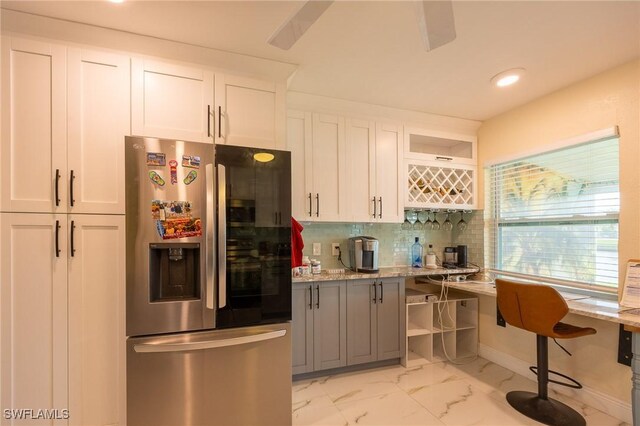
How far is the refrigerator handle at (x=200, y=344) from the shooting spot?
163 centimetres

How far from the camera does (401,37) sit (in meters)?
1.88

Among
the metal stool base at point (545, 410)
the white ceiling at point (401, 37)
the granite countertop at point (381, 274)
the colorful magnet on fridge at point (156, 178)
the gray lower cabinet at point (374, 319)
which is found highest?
the white ceiling at point (401, 37)

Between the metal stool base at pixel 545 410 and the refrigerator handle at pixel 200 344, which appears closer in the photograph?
the refrigerator handle at pixel 200 344

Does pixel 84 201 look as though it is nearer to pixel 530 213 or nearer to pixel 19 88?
pixel 19 88

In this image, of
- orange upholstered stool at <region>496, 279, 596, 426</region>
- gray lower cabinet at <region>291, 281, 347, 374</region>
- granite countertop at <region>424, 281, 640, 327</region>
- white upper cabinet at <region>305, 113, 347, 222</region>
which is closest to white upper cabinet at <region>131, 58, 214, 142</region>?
white upper cabinet at <region>305, 113, 347, 222</region>

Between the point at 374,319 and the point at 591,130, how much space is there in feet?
7.49

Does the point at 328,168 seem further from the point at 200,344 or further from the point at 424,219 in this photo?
the point at 200,344

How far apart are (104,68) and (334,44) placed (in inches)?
53.9

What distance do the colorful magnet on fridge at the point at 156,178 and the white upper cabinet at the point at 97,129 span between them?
270 mm

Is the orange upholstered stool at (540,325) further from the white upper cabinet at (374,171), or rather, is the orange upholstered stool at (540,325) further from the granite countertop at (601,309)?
the white upper cabinet at (374,171)

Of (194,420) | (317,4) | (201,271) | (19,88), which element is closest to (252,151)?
(201,271)

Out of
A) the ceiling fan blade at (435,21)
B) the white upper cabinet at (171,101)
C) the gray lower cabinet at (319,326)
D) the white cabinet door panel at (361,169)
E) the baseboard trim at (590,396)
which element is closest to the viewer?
the ceiling fan blade at (435,21)

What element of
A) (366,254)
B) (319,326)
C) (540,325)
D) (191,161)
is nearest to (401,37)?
(191,161)

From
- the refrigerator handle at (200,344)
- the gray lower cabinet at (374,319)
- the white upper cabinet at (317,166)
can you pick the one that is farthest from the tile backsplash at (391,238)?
the refrigerator handle at (200,344)
